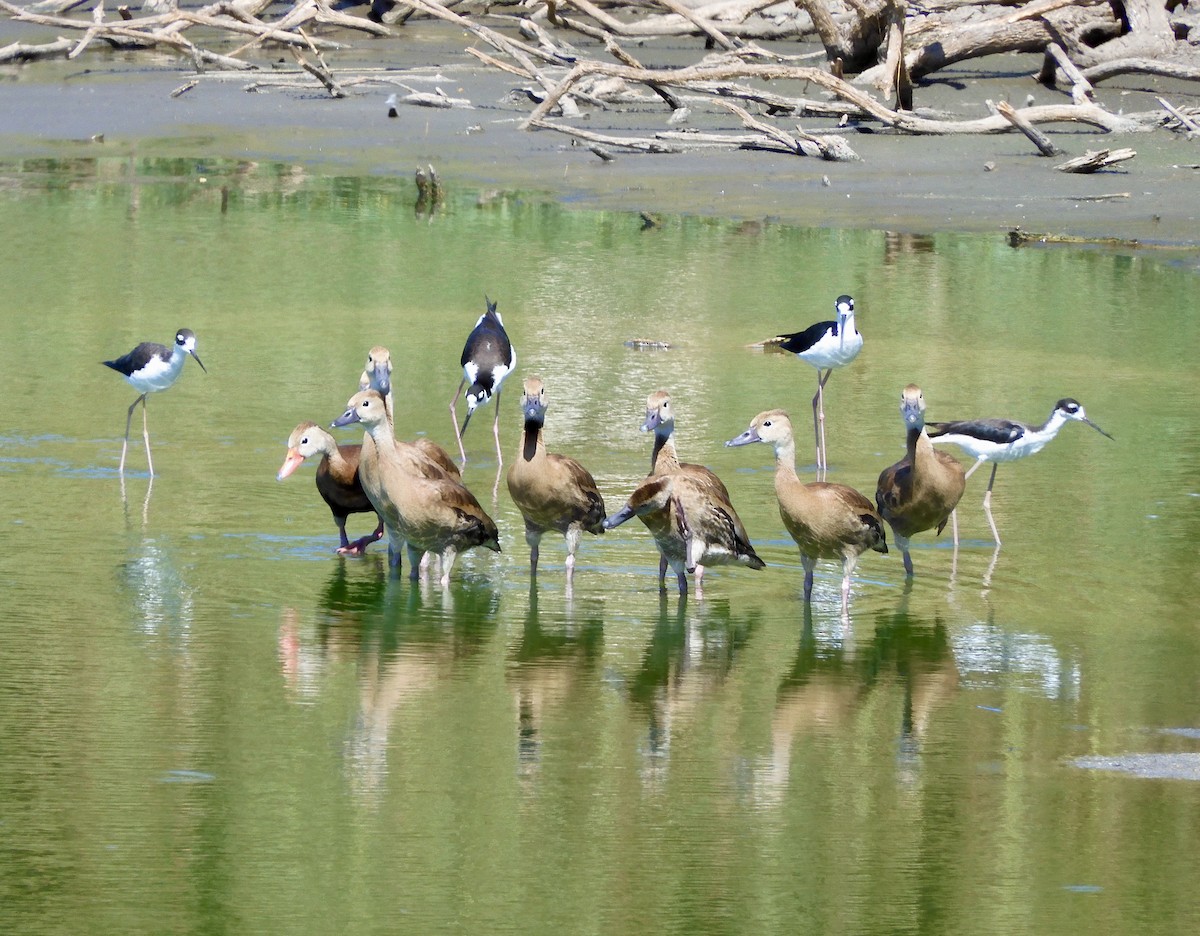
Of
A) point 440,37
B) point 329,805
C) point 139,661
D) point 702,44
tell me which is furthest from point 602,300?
point 440,37

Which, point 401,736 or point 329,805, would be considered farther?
point 401,736

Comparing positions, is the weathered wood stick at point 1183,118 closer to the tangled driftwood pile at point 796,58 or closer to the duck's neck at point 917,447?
the tangled driftwood pile at point 796,58

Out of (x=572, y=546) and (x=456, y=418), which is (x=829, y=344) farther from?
(x=572, y=546)

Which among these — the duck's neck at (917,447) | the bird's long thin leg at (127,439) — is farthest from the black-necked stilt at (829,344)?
the bird's long thin leg at (127,439)

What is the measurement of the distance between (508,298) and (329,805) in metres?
11.2

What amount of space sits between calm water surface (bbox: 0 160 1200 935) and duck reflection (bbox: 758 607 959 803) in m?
0.03

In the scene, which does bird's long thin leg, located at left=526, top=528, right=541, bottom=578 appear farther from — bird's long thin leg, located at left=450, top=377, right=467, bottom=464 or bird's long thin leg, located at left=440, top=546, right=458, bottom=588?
bird's long thin leg, located at left=450, top=377, right=467, bottom=464

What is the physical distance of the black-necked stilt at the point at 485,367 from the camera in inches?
516

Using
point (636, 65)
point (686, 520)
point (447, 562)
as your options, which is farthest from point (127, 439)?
point (636, 65)

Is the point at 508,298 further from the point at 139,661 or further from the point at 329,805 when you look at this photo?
the point at 329,805

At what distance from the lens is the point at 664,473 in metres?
10.0

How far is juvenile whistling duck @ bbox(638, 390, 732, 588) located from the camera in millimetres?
9555

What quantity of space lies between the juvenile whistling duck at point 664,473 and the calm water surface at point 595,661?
250 millimetres

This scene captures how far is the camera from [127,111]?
94.5 feet
